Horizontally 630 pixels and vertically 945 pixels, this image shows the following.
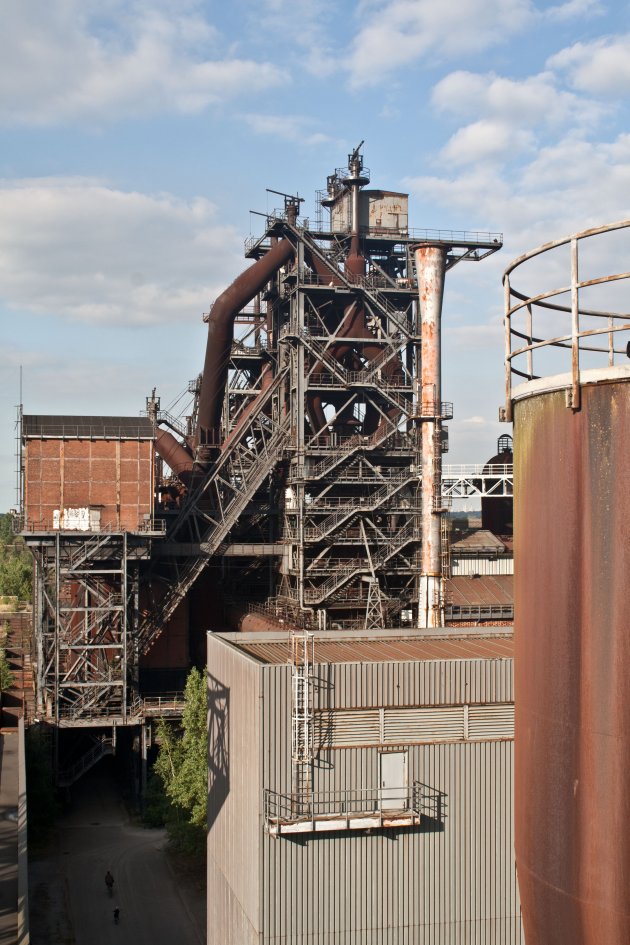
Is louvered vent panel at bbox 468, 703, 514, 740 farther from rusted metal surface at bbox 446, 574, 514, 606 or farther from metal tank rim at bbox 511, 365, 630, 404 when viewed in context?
rusted metal surface at bbox 446, 574, 514, 606

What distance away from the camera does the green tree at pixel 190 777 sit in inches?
1280

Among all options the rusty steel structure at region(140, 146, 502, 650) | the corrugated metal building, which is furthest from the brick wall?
the corrugated metal building

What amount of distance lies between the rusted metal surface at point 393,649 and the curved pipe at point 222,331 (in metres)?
27.7

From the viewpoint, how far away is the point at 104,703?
129ft

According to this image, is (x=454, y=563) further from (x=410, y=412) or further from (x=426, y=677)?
(x=426, y=677)

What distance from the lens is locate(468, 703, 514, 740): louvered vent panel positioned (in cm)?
1733

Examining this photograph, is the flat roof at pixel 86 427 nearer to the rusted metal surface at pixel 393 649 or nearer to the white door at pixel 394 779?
the rusted metal surface at pixel 393 649

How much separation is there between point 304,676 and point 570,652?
10034mm

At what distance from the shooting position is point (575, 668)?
6.77 metres

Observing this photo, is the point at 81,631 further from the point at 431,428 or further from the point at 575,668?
the point at 575,668

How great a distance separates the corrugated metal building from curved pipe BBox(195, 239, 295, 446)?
31.7 m

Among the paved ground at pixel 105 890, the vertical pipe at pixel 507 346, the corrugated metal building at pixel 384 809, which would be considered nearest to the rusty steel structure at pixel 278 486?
the paved ground at pixel 105 890

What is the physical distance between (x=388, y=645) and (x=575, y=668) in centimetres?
1439

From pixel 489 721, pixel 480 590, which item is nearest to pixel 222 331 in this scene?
pixel 480 590
